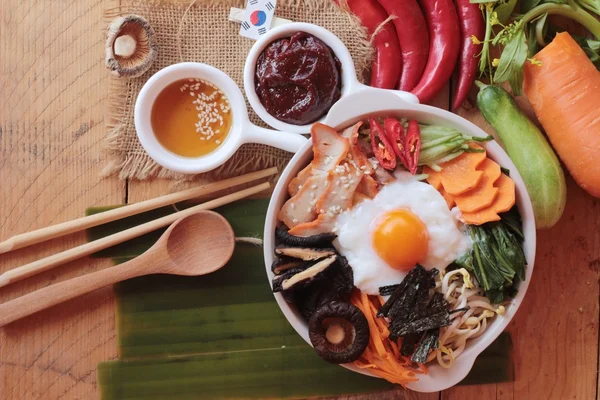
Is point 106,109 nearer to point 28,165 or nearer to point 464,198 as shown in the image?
point 28,165

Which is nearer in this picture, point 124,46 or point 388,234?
point 388,234

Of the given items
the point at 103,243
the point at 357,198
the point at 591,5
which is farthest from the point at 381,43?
the point at 103,243

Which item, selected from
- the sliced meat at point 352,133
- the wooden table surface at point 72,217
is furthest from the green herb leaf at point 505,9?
the sliced meat at point 352,133

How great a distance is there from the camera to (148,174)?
2518 millimetres

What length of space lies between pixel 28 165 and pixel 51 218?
268 mm

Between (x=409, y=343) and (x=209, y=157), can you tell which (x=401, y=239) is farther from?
(x=209, y=157)

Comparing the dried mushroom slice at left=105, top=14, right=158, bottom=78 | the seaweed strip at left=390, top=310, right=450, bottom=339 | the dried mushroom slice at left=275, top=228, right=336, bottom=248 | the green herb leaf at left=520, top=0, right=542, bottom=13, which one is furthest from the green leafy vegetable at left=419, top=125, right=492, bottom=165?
the dried mushroom slice at left=105, top=14, right=158, bottom=78

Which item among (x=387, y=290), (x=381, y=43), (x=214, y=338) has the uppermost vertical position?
(x=381, y=43)

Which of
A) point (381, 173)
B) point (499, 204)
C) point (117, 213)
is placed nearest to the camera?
point (499, 204)

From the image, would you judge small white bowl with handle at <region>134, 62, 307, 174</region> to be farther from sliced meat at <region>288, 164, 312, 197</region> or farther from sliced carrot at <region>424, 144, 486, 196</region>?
sliced carrot at <region>424, 144, 486, 196</region>

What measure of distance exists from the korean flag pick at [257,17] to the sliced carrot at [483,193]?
3.73 feet

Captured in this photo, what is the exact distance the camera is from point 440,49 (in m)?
2.46

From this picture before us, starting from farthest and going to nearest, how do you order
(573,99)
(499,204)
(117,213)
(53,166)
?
(53,166) → (117,213) → (573,99) → (499,204)

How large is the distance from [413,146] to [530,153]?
22.7 inches
